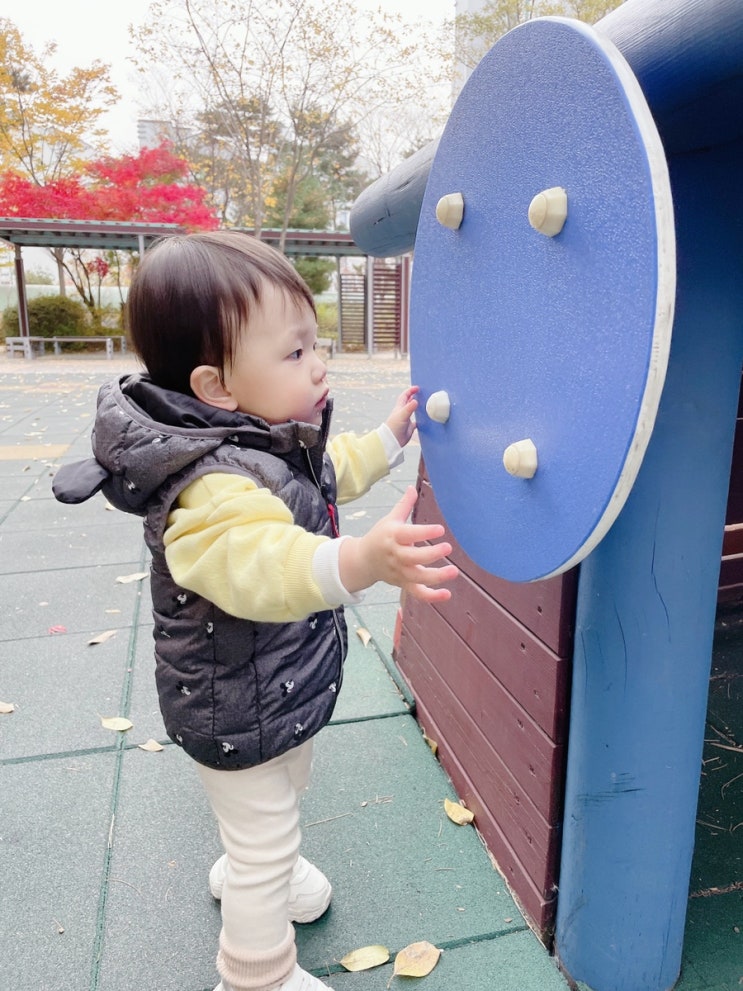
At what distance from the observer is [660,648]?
1266mm

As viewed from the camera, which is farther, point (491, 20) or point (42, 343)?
point (42, 343)

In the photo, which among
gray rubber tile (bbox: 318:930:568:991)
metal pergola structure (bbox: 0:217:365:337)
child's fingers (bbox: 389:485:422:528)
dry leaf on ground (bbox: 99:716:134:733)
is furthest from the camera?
metal pergola structure (bbox: 0:217:365:337)

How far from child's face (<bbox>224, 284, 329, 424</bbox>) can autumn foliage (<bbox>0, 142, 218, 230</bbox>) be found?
17.5m

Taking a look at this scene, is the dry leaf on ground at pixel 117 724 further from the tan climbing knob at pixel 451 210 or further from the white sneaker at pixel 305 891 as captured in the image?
the tan climbing knob at pixel 451 210

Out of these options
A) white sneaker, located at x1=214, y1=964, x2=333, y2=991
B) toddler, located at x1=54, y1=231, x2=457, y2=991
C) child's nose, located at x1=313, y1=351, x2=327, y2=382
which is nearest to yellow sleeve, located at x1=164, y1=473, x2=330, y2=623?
toddler, located at x1=54, y1=231, x2=457, y2=991

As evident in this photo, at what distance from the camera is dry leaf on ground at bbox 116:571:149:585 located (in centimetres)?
358

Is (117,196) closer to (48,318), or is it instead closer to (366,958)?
(48,318)

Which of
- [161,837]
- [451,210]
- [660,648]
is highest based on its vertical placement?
[451,210]

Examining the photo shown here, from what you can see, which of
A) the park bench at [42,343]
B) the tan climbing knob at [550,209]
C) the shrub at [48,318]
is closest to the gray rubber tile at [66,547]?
the tan climbing knob at [550,209]

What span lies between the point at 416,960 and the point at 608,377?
1.23m

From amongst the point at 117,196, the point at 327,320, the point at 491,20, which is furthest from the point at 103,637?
the point at 327,320

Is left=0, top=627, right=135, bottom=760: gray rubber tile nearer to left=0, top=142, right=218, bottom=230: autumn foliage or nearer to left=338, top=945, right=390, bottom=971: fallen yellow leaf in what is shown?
left=338, top=945, right=390, bottom=971: fallen yellow leaf

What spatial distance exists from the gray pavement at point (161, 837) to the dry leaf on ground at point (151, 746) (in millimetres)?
15

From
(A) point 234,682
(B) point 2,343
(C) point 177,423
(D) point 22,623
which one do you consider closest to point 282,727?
(A) point 234,682
